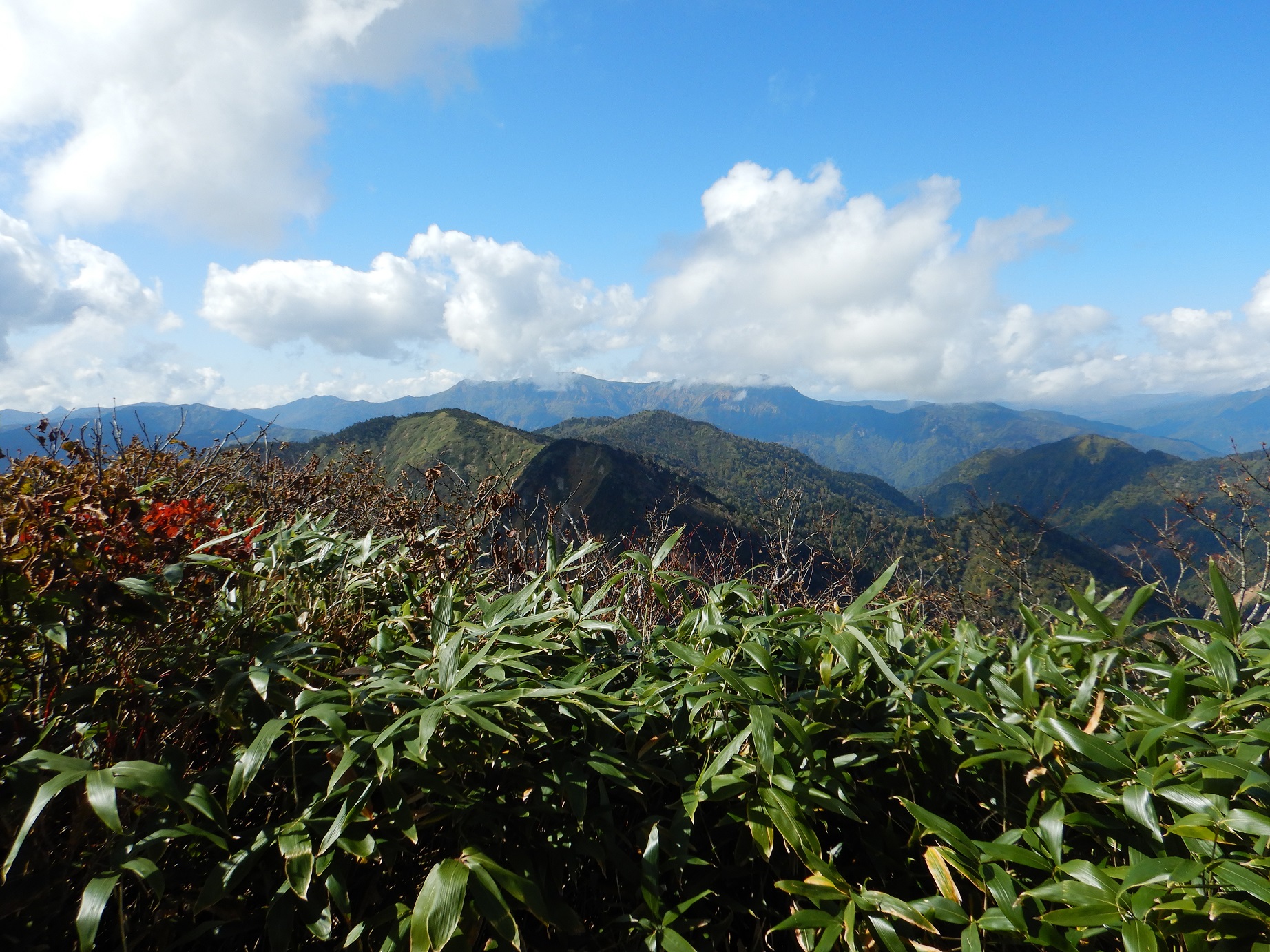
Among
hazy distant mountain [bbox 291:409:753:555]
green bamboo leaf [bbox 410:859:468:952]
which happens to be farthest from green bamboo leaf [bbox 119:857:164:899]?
hazy distant mountain [bbox 291:409:753:555]

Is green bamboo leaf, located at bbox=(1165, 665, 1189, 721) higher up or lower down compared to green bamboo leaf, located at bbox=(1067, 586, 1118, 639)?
lower down

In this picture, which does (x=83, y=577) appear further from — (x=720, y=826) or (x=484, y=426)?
(x=484, y=426)

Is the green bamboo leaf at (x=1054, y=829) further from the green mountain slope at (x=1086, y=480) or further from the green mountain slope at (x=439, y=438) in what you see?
the green mountain slope at (x=1086, y=480)

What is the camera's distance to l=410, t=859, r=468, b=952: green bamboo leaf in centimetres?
92

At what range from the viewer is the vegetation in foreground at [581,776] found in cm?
98

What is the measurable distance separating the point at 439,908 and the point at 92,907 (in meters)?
0.46

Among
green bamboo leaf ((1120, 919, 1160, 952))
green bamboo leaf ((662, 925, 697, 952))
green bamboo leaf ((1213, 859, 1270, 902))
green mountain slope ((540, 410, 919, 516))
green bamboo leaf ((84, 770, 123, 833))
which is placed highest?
green bamboo leaf ((84, 770, 123, 833))

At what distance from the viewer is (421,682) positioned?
4.22 feet

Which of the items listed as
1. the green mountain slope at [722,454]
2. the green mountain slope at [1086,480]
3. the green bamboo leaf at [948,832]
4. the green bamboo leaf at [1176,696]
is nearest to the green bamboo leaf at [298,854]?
the green bamboo leaf at [948,832]

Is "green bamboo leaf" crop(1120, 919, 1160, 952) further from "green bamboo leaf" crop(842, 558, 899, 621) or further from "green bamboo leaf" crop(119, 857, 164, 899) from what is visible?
"green bamboo leaf" crop(119, 857, 164, 899)

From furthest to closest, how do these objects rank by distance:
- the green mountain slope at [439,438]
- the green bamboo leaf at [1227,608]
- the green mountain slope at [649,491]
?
1. the green mountain slope at [439,438]
2. the green mountain slope at [649,491]
3. the green bamboo leaf at [1227,608]

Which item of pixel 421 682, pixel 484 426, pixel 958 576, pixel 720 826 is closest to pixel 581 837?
pixel 720 826

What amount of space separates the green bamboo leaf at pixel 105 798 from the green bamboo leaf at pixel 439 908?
428 millimetres

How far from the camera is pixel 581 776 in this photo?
1188 millimetres
